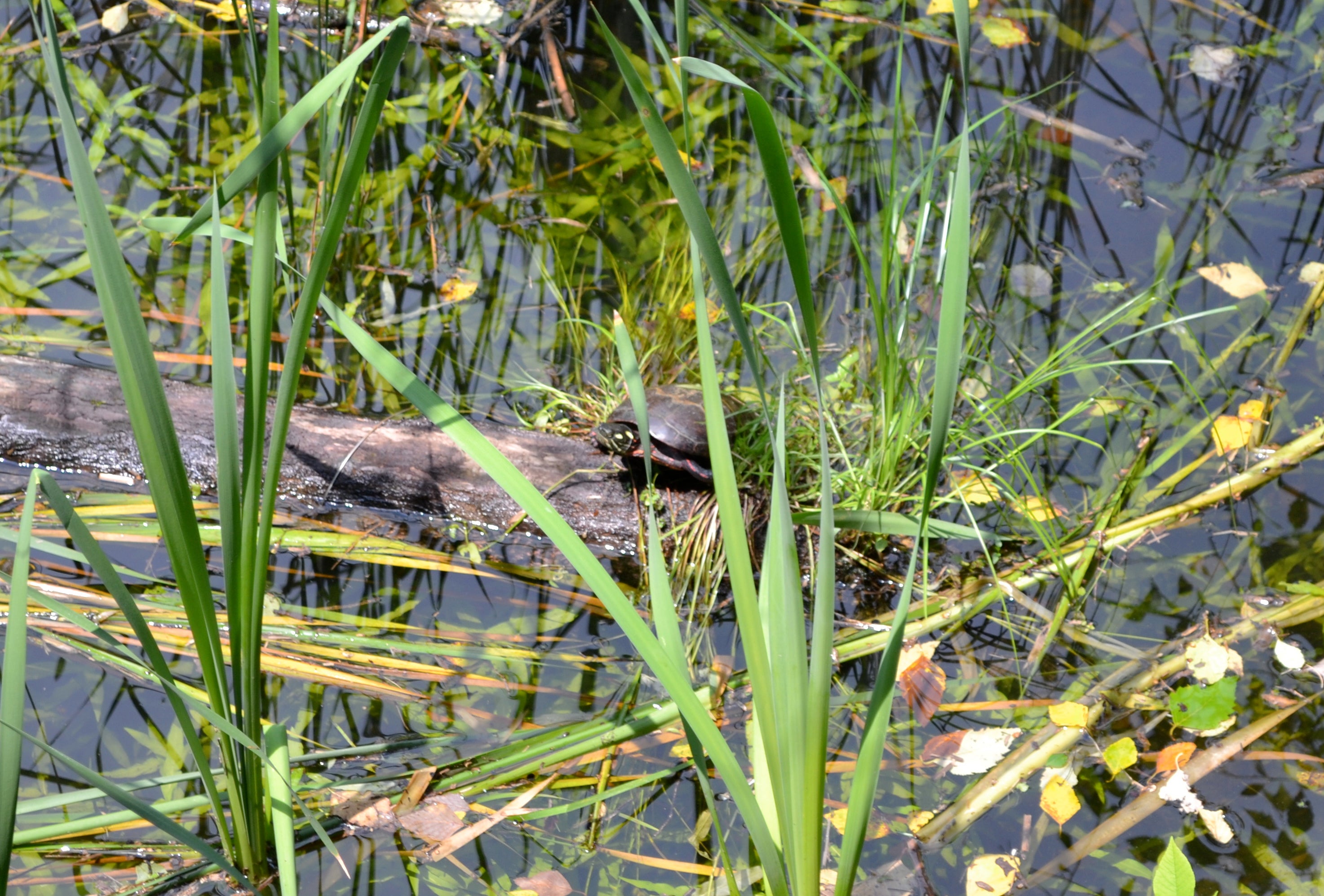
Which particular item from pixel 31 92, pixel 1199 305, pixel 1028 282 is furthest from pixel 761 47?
pixel 31 92

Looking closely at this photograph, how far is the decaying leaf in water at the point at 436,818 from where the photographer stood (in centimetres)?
168

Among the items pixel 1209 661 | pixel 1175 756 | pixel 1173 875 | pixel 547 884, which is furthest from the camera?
pixel 1209 661

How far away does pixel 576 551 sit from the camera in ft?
3.96

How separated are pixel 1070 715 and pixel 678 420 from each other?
1061 millimetres

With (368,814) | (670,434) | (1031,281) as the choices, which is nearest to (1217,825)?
(670,434)

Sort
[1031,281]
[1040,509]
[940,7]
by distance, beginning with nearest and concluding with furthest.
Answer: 1. [1040,509]
2. [1031,281]
3. [940,7]

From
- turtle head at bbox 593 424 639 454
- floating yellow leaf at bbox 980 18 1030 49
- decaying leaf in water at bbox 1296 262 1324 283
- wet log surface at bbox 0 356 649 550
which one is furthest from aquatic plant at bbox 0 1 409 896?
floating yellow leaf at bbox 980 18 1030 49

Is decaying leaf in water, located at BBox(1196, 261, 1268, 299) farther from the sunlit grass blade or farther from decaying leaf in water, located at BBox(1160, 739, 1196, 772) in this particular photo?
the sunlit grass blade

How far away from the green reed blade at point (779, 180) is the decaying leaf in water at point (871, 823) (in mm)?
1084

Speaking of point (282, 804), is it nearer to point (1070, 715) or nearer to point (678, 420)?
point (678, 420)

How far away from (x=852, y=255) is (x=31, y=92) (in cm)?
288

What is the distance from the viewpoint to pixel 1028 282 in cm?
292

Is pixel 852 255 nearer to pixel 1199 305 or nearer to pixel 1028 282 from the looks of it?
pixel 1028 282

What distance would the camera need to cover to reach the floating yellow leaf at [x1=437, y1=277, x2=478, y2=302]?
2.86m
